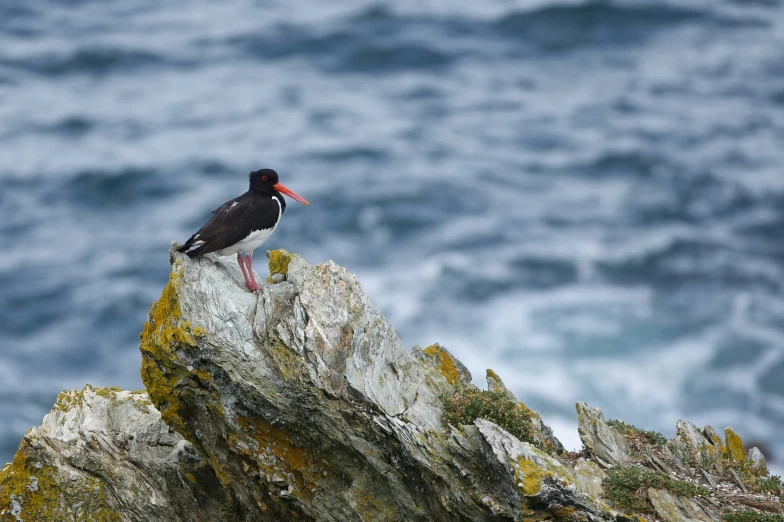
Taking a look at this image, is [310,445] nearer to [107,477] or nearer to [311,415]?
[311,415]

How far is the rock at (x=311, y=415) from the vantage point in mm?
13586

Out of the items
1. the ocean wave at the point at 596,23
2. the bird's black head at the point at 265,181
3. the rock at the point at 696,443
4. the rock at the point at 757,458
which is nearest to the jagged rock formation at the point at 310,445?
the rock at the point at 696,443

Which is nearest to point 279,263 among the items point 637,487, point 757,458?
point 637,487

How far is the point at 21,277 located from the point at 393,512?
47573 millimetres

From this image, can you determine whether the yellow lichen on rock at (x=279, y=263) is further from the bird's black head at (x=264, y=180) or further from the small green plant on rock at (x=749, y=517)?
the small green plant on rock at (x=749, y=517)

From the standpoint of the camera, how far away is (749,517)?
47.0ft

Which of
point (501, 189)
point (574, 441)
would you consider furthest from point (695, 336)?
point (501, 189)

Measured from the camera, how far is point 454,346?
47062 millimetres

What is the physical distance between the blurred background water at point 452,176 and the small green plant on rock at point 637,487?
83.8ft

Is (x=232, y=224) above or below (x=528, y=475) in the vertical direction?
above

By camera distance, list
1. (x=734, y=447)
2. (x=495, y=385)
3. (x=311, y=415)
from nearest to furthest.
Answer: (x=311, y=415) → (x=495, y=385) → (x=734, y=447)

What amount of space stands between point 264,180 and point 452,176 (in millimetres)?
46286

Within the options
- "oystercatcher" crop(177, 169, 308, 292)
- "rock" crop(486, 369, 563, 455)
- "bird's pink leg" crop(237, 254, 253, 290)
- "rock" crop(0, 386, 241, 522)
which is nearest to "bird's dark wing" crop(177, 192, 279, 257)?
"oystercatcher" crop(177, 169, 308, 292)

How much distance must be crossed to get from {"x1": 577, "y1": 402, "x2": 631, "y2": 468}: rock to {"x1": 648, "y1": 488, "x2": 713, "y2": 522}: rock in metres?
1.52
